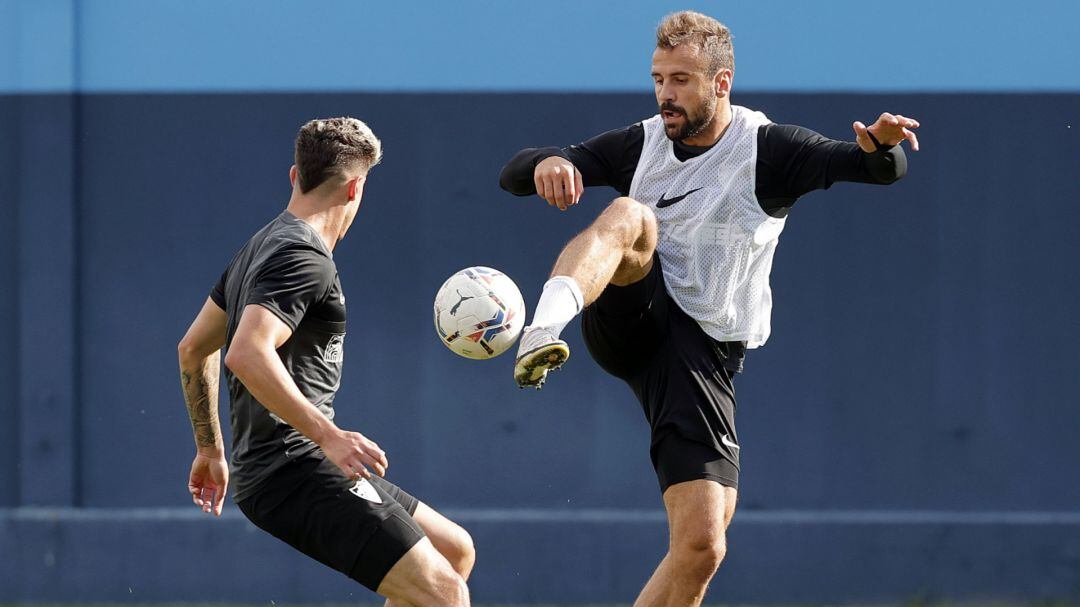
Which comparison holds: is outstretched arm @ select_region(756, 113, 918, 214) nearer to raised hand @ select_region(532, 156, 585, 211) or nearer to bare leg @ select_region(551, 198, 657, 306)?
bare leg @ select_region(551, 198, 657, 306)

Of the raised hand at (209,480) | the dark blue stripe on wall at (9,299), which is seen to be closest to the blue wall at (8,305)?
the dark blue stripe on wall at (9,299)

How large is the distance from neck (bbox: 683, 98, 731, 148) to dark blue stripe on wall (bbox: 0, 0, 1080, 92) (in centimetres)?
237

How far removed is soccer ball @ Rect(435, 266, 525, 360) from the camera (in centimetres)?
450

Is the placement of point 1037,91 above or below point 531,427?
above

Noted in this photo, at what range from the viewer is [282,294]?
4027 mm

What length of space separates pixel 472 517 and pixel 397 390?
804 millimetres

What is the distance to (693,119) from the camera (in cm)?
496

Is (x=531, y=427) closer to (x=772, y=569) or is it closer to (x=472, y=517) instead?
(x=472, y=517)

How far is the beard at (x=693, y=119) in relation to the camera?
4953 millimetres

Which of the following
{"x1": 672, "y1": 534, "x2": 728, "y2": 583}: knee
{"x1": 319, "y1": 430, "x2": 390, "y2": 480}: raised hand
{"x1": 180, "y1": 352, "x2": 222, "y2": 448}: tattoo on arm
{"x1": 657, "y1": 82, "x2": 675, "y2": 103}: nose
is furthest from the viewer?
{"x1": 657, "y1": 82, "x2": 675, "y2": 103}: nose

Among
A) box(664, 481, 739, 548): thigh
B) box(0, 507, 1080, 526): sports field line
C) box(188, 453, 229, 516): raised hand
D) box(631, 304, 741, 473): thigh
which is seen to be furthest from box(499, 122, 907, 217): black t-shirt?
box(0, 507, 1080, 526): sports field line

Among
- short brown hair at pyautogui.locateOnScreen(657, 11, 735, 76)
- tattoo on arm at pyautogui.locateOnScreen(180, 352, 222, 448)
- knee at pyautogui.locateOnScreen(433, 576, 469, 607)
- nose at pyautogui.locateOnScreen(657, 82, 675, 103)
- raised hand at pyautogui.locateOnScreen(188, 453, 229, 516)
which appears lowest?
knee at pyautogui.locateOnScreen(433, 576, 469, 607)

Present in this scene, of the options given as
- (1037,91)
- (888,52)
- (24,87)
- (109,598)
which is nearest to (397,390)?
(109,598)

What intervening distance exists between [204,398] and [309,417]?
104 cm
